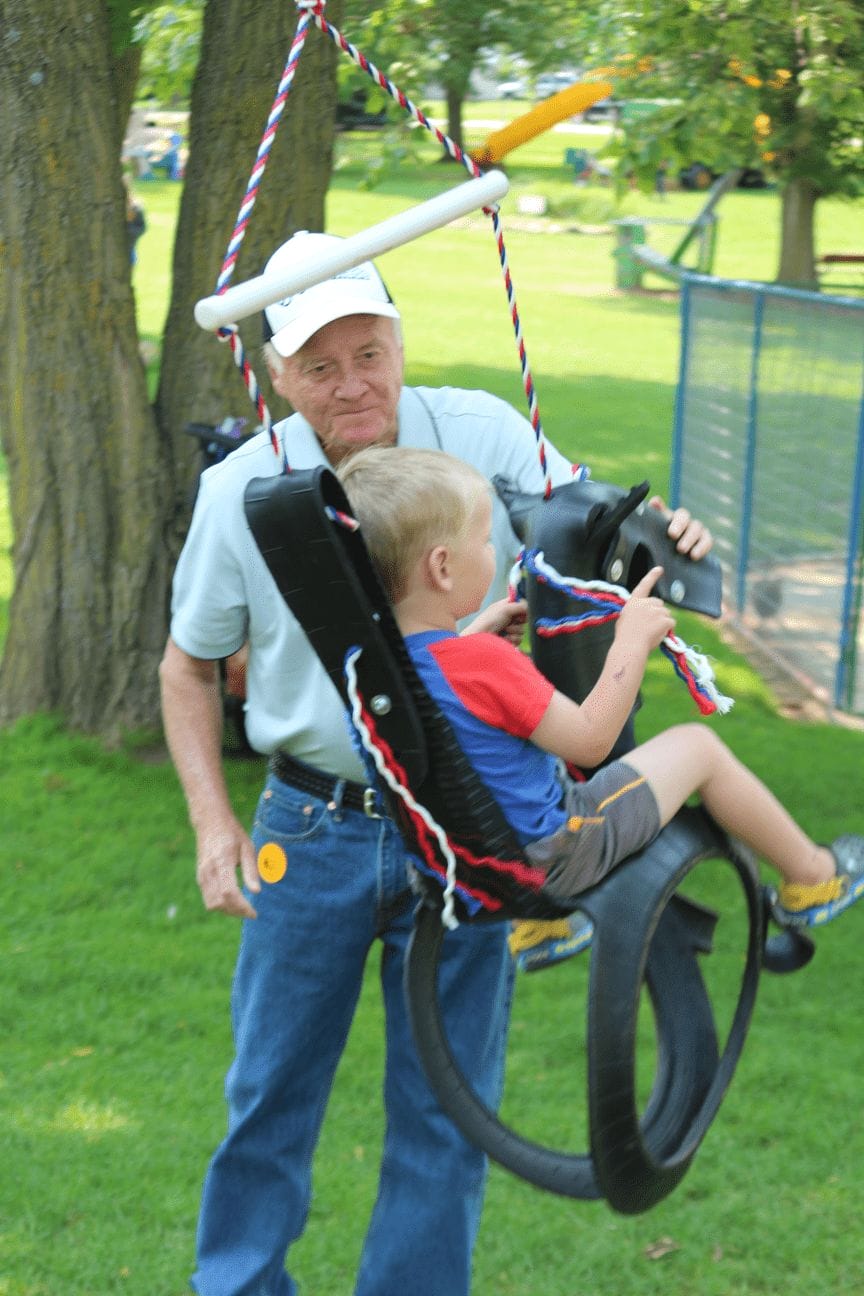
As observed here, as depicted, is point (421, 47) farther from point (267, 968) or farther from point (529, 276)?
point (529, 276)

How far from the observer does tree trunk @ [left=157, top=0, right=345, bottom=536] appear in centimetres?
598

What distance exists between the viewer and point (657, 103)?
1039cm

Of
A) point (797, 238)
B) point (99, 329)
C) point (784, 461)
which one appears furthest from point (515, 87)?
point (99, 329)

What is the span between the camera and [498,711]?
7.76 ft

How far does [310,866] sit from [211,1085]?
181 cm

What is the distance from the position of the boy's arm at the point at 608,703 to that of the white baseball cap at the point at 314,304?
2.28 feet

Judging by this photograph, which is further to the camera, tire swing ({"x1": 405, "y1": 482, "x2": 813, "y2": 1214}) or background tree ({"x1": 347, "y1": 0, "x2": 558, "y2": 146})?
background tree ({"x1": 347, "y1": 0, "x2": 558, "y2": 146})

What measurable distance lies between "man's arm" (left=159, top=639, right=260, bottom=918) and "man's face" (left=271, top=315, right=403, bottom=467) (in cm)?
51

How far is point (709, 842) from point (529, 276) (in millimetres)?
22542

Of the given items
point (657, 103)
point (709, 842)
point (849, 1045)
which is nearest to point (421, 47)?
point (657, 103)

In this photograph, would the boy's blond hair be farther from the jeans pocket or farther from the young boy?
the jeans pocket

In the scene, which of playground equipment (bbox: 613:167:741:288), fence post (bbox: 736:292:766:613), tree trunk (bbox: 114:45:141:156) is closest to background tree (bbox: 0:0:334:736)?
tree trunk (bbox: 114:45:141:156)

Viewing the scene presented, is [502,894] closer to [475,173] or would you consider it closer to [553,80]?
[475,173]

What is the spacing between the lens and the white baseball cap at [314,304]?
2.65 metres
